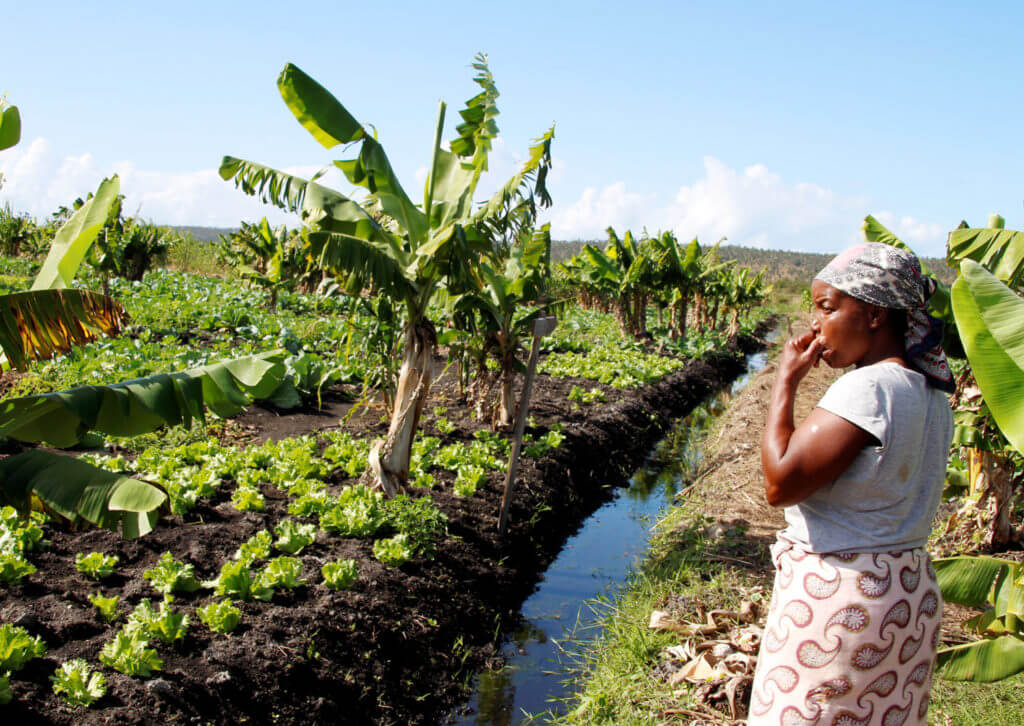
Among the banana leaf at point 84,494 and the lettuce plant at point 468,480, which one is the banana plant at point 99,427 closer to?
the banana leaf at point 84,494

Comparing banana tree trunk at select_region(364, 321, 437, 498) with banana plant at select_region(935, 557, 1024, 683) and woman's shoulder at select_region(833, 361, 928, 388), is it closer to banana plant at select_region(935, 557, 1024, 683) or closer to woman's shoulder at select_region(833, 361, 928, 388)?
banana plant at select_region(935, 557, 1024, 683)

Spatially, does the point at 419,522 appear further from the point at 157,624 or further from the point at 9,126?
the point at 9,126

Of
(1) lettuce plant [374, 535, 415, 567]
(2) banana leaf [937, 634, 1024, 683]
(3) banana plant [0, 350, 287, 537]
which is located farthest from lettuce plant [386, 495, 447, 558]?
(2) banana leaf [937, 634, 1024, 683]

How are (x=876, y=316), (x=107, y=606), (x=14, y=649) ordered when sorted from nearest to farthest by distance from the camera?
(x=876, y=316), (x=14, y=649), (x=107, y=606)

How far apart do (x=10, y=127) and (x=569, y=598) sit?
5297 mm

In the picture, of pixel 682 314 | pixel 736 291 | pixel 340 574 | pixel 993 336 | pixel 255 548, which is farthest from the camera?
pixel 736 291

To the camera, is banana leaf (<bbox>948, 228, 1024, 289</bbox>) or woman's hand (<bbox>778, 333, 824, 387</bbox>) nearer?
woman's hand (<bbox>778, 333, 824, 387</bbox>)

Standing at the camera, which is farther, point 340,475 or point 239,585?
point 340,475

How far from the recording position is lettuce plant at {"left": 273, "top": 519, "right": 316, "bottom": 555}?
4.99 meters

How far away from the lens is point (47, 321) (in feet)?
10.2

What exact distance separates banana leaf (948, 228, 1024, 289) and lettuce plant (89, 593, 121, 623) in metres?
5.76

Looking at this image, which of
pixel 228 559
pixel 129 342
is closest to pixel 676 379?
pixel 129 342

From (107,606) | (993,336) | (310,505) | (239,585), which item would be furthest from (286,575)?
(993,336)

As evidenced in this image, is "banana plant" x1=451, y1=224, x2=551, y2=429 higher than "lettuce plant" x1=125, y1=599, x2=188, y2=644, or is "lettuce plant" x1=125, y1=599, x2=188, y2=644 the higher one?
"banana plant" x1=451, y1=224, x2=551, y2=429
